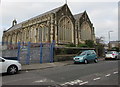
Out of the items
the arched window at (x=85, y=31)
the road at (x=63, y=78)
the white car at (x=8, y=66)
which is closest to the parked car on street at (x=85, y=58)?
the road at (x=63, y=78)

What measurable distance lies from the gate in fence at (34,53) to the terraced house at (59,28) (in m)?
10.8

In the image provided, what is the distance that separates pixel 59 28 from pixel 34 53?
14890 mm

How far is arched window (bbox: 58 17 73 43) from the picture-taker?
28391 millimetres

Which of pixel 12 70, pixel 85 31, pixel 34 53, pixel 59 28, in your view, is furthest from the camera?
pixel 85 31

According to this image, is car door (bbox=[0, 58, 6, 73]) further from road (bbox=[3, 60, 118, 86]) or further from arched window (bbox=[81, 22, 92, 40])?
arched window (bbox=[81, 22, 92, 40])

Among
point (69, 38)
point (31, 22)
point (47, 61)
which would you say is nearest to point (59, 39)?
point (69, 38)

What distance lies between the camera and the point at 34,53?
14.4 metres

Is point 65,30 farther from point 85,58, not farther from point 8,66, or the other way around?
point 8,66

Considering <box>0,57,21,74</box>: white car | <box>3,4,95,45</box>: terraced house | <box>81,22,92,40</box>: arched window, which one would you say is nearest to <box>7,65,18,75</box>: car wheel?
<box>0,57,21,74</box>: white car

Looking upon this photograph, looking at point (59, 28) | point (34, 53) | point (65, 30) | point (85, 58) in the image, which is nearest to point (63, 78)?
point (34, 53)

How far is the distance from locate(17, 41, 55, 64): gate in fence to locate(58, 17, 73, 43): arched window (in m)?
11.9

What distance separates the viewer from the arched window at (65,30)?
2839cm

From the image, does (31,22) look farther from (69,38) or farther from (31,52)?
(31,52)

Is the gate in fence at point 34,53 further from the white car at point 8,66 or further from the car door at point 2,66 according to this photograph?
the car door at point 2,66
